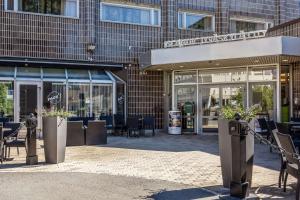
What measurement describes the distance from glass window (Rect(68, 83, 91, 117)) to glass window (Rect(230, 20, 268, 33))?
27.4ft

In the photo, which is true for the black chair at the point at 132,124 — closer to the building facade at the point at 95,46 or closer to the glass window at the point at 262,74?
the building facade at the point at 95,46

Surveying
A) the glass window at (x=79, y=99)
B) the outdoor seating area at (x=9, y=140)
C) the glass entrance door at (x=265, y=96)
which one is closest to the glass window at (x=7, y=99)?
the glass window at (x=79, y=99)

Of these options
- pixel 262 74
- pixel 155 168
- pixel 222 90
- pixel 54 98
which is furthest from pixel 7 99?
pixel 262 74

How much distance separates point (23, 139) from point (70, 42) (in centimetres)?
794

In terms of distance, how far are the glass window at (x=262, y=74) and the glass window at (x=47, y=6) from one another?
789 centimetres

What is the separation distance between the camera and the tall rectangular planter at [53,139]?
10609mm

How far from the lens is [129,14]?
20.4m

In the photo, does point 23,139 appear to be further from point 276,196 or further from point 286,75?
point 286,75

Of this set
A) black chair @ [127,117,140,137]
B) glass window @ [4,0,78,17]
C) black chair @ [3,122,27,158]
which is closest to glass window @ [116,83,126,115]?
black chair @ [127,117,140,137]

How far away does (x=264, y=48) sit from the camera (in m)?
15.3

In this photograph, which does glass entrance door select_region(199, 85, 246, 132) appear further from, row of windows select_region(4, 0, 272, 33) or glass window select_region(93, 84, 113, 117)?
glass window select_region(93, 84, 113, 117)

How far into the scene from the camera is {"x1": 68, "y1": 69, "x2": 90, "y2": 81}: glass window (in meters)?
19.1

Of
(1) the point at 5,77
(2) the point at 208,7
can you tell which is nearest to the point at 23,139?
(1) the point at 5,77

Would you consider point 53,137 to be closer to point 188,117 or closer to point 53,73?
point 53,73
